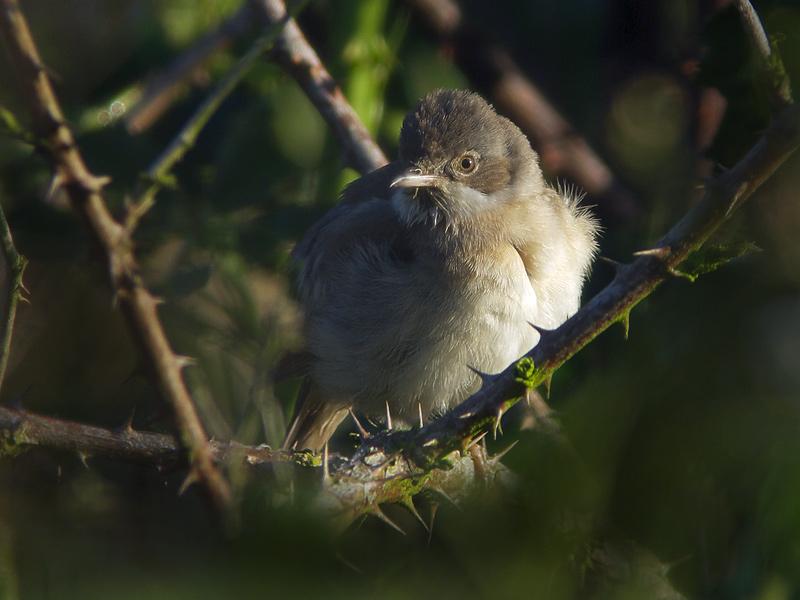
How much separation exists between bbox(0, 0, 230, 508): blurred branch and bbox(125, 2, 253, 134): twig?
10.0 feet

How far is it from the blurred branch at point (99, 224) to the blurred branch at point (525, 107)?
154 inches

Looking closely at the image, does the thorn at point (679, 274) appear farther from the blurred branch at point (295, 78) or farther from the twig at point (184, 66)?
the twig at point (184, 66)

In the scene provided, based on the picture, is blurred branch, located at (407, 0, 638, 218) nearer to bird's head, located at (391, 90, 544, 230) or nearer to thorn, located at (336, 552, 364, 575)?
bird's head, located at (391, 90, 544, 230)

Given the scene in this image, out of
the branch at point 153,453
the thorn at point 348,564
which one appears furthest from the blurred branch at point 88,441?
the thorn at point 348,564

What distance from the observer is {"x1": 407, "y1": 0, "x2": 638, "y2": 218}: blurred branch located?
16.5 ft

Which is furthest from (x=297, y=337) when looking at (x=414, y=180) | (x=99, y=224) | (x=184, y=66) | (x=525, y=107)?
(x=525, y=107)

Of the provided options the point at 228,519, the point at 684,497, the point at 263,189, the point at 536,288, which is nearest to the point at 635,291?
the point at 684,497

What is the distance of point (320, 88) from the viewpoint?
13.2 ft

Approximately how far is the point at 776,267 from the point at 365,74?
2.88 metres

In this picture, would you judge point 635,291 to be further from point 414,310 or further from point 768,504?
point 414,310

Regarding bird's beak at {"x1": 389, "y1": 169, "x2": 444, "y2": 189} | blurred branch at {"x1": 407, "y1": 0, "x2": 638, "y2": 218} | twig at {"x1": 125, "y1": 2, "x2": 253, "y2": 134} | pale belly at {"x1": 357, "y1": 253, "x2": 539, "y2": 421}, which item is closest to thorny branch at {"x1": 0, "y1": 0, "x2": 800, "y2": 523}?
→ pale belly at {"x1": 357, "y1": 253, "x2": 539, "y2": 421}

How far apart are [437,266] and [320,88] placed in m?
0.85

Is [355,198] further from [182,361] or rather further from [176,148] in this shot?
[182,361]

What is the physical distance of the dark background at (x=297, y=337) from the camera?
0.98 meters
